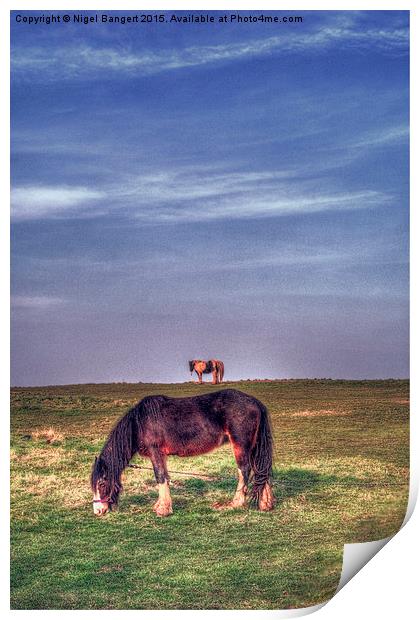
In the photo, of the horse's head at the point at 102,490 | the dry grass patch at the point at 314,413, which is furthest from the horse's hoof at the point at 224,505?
the dry grass patch at the point at 314,413

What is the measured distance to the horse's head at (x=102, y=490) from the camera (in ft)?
28.1

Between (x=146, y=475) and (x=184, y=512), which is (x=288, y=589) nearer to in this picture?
(x=184, y=512)

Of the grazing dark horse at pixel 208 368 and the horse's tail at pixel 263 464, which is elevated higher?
the grazing dark horse at pixel 208 368

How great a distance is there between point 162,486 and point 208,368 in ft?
6.04

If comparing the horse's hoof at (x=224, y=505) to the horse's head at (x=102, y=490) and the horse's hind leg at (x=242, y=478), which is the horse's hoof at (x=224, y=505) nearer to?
the horse's hind leg at (x=242, y=478)

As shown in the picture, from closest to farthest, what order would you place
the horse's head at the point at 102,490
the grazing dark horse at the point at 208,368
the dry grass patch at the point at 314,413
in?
the horse's head at the point at 102,490 → the grazing dark horse at the point at 208,368 → the dry grass patch at the point at 314,413

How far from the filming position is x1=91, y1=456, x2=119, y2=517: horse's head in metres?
8.58

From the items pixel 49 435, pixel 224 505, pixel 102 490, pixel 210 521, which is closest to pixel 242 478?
pixel 224 505

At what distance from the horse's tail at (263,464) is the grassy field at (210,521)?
192 mm

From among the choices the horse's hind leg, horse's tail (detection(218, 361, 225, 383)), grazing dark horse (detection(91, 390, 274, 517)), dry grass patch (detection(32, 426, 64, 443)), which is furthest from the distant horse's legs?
dry grass patch (detection(32, 426, 64, 443))

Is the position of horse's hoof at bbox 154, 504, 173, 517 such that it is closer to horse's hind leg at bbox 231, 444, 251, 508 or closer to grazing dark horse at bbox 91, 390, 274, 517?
grazing dark horse at bbox 91, 390, 274, 517

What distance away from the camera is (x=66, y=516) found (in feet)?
28.6
